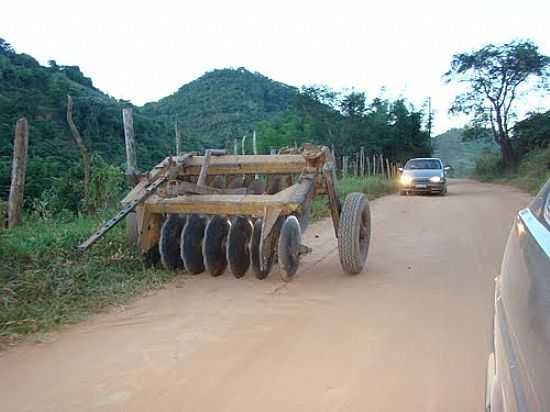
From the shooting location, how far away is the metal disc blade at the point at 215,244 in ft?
19.8

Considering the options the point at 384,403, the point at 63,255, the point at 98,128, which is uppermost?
the point at 98,128

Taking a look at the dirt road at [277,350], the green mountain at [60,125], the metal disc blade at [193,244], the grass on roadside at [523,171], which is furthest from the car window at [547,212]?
the grass on roadside at [523,171]

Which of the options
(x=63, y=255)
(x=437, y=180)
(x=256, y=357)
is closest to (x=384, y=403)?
(x=256, y=357)

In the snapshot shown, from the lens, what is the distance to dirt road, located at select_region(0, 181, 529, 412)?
3.09m

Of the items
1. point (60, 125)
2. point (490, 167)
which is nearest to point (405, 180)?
point (60, 125)

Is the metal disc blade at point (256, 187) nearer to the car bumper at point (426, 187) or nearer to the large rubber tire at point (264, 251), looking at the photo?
the large rubber tire at point (264, 251)

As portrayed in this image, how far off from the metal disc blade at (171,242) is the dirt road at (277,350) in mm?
356

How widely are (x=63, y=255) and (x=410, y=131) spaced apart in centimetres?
3927

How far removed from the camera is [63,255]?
6.21m

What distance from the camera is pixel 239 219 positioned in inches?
243

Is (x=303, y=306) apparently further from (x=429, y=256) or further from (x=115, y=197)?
(x=115, y=197)

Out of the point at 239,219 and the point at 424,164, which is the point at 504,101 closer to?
the point at 424,164

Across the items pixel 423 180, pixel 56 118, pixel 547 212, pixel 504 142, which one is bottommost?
pixel 423 180

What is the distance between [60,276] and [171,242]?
1.32 m
